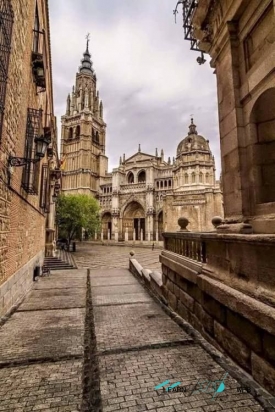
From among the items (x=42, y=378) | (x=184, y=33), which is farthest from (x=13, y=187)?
(x=184, y=33)

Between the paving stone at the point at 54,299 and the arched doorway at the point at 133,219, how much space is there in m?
37.7

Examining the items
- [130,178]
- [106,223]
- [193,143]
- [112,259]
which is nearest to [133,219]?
[106,223]

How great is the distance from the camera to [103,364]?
2.84 metres

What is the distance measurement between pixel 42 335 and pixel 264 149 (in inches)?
187

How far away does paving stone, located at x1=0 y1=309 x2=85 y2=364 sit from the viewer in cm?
319

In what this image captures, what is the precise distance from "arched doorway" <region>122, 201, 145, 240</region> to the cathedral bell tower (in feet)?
30.6

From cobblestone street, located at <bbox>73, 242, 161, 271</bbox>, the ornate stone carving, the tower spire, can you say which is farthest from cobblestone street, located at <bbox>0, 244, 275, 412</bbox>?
the tower spire

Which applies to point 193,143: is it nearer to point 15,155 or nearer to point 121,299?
point 121,299

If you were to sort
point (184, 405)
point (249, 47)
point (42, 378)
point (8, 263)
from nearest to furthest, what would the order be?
point (184, 405), point (42, 378), point (249, 47), point (8, 263)

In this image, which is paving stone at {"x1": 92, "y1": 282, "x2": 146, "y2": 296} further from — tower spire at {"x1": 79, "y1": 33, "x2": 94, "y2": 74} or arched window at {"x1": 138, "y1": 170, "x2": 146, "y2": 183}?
tower spire at {"x1": 79, "y1": 33, "x2": 94, "y2": 74}

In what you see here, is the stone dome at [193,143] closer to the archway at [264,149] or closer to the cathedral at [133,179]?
the cathedral at [133,179]

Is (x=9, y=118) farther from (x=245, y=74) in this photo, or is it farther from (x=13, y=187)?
(x=245, y=74)

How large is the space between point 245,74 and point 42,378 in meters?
5.01

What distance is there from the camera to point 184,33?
5.42 metres
